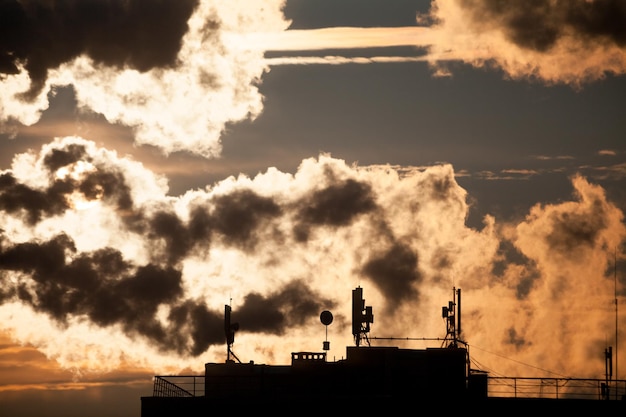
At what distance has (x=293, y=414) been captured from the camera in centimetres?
7806

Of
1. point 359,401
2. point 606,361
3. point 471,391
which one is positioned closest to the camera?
point 359,401

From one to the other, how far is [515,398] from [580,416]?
4075 mm

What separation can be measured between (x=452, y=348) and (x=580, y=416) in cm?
1620

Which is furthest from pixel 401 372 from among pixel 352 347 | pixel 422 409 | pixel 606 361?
pixel 606 361

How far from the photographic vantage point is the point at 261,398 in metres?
78.9

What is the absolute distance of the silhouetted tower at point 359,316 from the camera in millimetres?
91938

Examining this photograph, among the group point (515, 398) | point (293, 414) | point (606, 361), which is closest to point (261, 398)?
point (293, 414)

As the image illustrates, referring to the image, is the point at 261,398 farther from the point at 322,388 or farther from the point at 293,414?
the point at 322,388

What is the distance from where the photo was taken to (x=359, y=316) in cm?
9212

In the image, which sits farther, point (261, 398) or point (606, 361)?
point (606, 361)

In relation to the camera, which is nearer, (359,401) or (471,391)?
(359,401)

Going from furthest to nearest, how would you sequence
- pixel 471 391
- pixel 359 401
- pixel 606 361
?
pixel 606 361
pixel 471 391
pixel 359 401

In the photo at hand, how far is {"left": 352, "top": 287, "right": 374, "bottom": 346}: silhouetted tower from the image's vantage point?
9194 centimetres

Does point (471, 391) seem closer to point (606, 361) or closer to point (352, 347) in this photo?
point (352, 347)
